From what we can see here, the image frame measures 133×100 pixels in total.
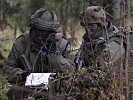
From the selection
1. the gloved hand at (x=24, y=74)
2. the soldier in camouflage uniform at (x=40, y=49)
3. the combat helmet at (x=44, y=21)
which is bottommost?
the gloved hand at (x=24, y=74)

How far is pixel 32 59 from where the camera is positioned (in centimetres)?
588

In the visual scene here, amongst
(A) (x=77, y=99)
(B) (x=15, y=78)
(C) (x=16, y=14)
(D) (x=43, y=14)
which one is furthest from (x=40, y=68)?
(C) (x=16, y=14)

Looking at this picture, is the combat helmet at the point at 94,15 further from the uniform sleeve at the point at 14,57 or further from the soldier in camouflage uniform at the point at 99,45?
the uniform sleeve at the point at 14,57

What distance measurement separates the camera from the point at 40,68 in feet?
19.4

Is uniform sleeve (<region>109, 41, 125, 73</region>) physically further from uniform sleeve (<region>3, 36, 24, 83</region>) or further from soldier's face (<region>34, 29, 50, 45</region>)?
uniform sleeve (<region>3, 36, 24, 83</region>)

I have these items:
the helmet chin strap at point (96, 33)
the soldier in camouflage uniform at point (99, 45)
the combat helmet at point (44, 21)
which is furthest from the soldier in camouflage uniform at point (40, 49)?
the helmet chin strap at point (96, 33)

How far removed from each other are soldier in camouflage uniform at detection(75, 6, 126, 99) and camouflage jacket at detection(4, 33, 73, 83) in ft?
1.20

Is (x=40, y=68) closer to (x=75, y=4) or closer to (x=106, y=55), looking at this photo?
(x=106, y=55)

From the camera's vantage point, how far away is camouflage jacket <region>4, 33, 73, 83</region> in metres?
5.84

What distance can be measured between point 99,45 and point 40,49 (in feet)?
2.70

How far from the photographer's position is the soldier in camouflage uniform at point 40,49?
5.82 m

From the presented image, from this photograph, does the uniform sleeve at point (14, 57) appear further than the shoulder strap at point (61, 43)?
No

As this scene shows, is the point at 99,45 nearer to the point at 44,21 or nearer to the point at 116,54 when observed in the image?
the point at 116,54

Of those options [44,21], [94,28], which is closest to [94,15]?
[94,28]
